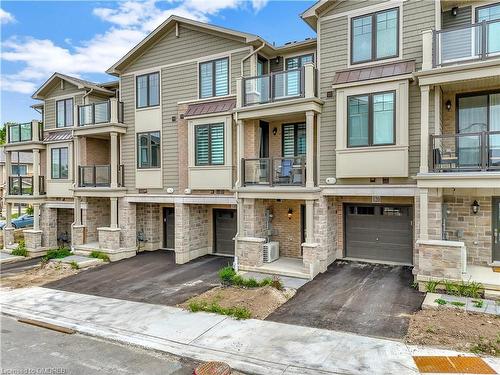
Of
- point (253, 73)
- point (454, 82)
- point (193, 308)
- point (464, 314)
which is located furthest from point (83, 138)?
point (464, 314)

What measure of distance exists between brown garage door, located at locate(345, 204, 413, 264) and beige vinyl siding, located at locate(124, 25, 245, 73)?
806cm

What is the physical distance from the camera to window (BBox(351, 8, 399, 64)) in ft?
36.7

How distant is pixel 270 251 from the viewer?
43.2ft

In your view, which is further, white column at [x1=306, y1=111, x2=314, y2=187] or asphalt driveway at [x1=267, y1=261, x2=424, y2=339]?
white column at [x1=306, y1=111, x2=314, y2=187]

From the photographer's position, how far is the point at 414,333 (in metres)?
7.44

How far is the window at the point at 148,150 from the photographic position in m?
16.2

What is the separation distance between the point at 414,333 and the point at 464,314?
164cm

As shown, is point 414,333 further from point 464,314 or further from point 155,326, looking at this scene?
point 155,326

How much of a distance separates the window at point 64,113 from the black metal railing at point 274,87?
1174cm

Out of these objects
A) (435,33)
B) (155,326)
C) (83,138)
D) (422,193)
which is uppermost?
(435,33)

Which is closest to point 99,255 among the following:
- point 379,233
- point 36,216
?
point 36,216

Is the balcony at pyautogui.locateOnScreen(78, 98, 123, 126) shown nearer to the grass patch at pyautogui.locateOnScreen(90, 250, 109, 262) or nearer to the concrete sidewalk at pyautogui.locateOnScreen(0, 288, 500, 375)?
the grass patch at pyautogui.locateOnScreen(90, 250, 109, 262)

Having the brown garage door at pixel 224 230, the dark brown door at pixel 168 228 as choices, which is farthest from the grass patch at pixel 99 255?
Answer: the brown garage door at pixel 224 230

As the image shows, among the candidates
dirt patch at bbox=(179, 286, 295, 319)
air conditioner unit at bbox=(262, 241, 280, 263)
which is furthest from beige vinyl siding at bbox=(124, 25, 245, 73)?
dirt patch at bbox=(179, 286, 295, 319)
